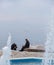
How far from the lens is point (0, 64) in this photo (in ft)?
33.5

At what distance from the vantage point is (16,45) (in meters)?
15.5

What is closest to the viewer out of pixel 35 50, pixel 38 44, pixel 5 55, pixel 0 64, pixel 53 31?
pixel 53 31

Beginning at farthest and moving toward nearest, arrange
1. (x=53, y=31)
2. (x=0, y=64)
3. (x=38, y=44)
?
1. (x=38, y=44)
2. (x=0, y=64)
3. (x=53, y=31)

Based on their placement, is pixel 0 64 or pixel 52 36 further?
pixel 0 64

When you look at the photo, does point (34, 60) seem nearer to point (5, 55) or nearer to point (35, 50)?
point (5, 55)

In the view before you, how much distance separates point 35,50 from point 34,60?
303 centimetres

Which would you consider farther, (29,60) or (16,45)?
(16,45)

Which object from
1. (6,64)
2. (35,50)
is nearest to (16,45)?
(35,50)

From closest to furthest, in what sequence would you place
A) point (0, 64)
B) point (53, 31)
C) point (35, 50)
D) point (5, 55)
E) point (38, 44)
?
1. point (53, 31)
2. point (0, 64)
3. point (5, 55)
4. point (35, 50)
5. point (38, 44)

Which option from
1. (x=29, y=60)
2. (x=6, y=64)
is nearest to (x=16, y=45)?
(x=29, y=60)

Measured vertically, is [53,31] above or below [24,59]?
above

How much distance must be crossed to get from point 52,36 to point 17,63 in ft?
8.40

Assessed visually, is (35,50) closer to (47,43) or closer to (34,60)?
(34,60)

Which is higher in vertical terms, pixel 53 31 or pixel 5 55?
pixel 53 31
